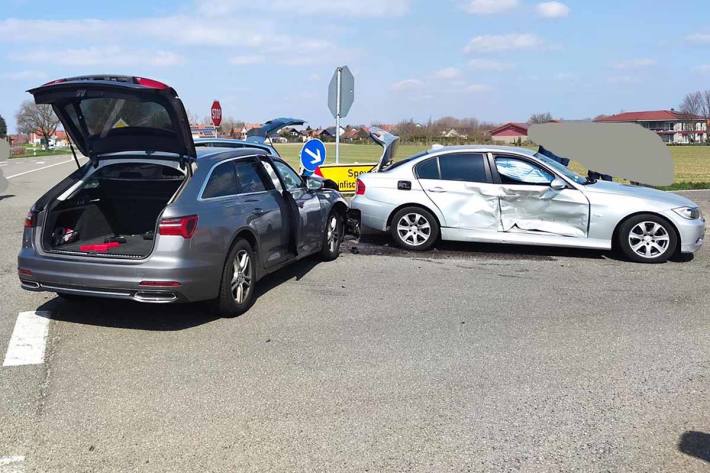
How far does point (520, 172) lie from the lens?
29.8 feet

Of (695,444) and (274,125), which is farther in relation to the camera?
(274,125)

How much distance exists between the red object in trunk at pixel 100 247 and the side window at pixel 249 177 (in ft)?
4.35

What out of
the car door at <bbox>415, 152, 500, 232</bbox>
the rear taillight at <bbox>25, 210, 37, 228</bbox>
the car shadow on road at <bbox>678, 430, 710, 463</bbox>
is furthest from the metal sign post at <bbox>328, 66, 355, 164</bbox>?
the car shadow on road at <bbox>678, 430, 710, 463</bbox>

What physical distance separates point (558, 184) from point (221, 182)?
15.9 feet

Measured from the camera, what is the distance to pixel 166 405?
4.09 metres

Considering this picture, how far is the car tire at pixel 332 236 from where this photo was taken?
852 cm

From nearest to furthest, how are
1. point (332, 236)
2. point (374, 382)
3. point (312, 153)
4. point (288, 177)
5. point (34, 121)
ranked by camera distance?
point (374, 382) < point (288, 177) < point (332, 236) < point (312, 153) < point (34, 121)

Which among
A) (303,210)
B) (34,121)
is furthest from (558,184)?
(34,121)

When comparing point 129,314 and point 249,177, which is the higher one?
point 249,177

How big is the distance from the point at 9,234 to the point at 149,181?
5.98 meters

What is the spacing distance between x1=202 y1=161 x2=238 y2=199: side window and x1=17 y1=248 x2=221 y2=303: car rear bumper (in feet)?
2.37

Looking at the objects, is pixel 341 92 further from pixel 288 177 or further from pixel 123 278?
pixel 123 278

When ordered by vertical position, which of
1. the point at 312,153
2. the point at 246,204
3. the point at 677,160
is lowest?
the point at 246,204

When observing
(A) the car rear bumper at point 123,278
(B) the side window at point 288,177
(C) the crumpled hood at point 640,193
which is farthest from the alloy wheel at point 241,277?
(C) the crumpled hood at point 640,193
